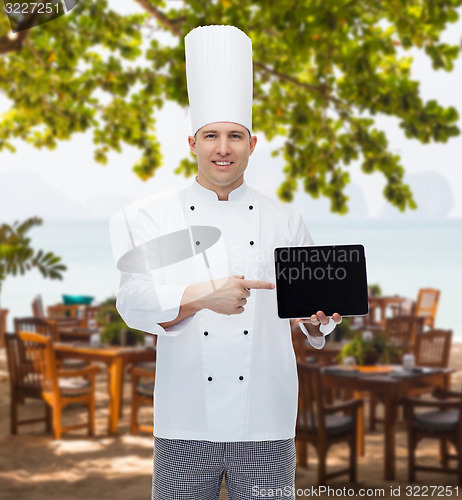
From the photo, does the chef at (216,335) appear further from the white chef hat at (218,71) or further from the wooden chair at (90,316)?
the wooden chair at (90,316)

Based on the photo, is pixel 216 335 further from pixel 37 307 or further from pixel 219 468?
pixel 37 307

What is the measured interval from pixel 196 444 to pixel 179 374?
0.17 meters

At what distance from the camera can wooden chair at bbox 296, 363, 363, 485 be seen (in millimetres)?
4180

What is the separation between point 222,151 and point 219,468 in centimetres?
77

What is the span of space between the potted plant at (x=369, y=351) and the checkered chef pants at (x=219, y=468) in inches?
133

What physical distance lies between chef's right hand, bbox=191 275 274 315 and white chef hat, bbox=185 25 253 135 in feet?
1.42

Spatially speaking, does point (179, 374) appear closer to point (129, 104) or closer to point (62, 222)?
point (129, 104)

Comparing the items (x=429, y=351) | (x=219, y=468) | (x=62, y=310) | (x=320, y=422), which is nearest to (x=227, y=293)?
(x=219, y=468)

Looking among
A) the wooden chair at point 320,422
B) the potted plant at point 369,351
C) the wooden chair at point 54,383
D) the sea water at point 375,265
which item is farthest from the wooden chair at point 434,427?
the sea water at point 375,265

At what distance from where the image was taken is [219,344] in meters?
1.66

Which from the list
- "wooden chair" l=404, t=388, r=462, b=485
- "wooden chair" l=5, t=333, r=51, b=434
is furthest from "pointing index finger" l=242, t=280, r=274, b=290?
"wooden chair" l=5, t=333, r=51, b=434

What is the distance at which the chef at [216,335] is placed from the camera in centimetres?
164

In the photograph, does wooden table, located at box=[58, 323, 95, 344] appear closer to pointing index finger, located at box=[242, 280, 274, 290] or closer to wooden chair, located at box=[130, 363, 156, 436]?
wooden chair, located at box=[130, 363, 156, 436]

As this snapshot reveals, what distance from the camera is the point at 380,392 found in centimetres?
450
